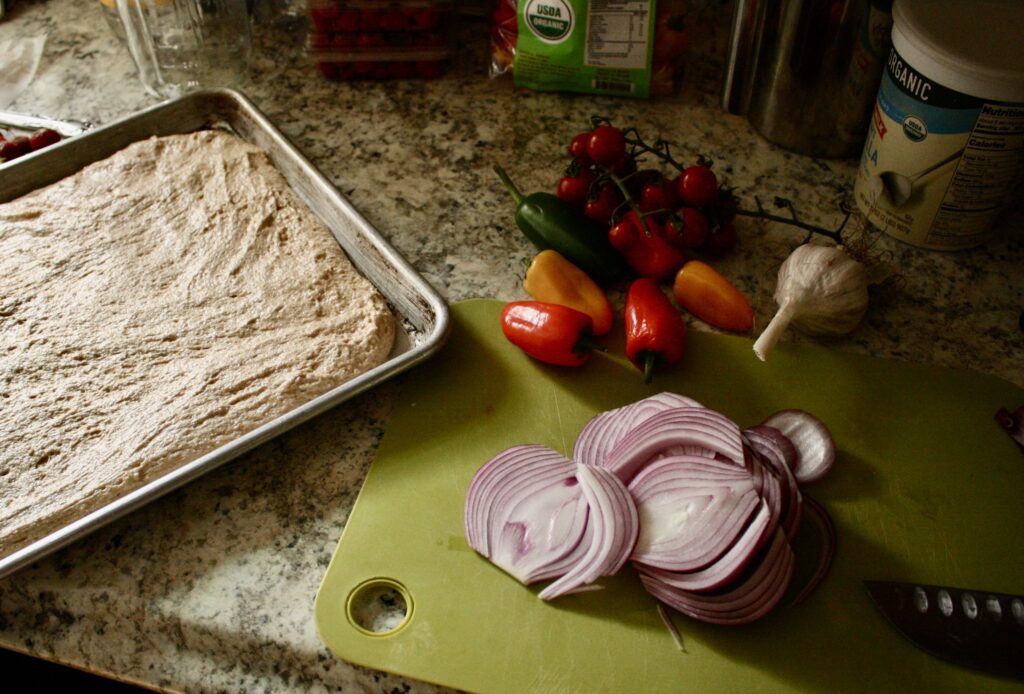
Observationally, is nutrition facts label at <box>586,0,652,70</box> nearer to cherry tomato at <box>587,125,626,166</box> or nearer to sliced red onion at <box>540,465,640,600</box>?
cherry tomato at <box>587,125,626,166</box>

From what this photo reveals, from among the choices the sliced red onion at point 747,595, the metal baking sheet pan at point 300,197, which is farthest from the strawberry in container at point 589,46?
the sliced red onion at point 747,595

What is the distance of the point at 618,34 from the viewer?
1.59 m

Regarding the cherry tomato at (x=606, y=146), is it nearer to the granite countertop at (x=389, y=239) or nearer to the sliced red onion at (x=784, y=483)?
the granite countertop at (x=389, y=239)

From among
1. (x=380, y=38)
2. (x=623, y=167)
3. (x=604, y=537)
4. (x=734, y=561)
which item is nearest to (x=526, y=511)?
(x=604, y=537)

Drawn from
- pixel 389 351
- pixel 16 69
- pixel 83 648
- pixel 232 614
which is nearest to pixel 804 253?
pixel 389 351

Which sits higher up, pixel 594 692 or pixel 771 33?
pixel 771 33

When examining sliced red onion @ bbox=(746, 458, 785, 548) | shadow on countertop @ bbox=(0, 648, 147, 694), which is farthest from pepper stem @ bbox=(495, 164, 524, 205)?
shadow on countertop @ bbox=(0, 648, 147, 694)

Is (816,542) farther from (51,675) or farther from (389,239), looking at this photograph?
(51,675)

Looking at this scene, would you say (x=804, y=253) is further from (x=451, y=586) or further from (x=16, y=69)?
(x=16, y=69)

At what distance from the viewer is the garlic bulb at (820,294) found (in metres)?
1.22

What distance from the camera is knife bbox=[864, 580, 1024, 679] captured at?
0.95 metres

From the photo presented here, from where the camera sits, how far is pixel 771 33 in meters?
1.47

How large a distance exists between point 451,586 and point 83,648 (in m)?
0.43

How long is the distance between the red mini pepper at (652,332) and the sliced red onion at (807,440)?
0.52 feet
